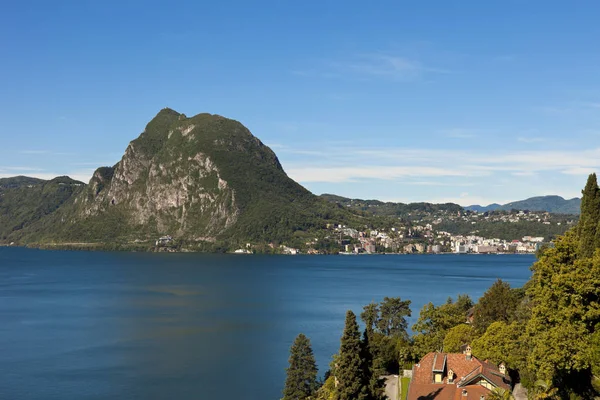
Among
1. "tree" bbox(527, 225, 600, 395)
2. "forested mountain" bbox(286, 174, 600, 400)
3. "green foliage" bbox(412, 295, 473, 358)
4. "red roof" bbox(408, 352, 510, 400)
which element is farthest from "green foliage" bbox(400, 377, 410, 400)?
"tree" bbox(527, 225, 600, 395)

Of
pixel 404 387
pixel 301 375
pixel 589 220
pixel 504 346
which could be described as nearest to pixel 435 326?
pixel 504 346

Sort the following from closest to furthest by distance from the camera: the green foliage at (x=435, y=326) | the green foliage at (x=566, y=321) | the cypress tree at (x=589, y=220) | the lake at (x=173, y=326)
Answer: the green foliage at (x=566, y=321) → the cypress tree at (x=589, y=220) → the green foliage at (x=435, y=326) → the lake at (x=173, y=326)

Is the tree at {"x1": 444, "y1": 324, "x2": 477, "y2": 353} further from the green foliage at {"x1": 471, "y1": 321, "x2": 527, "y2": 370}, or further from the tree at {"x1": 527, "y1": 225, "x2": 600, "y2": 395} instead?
the tree at {"x1": 527, "y1": 225, "x2": 600, "y2": 395}

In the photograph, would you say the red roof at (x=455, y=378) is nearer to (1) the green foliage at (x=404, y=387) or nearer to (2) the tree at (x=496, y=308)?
(1) the green foliage at (x=404, y=387)

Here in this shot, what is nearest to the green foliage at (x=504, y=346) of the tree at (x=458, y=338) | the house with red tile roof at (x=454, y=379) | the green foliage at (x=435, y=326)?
the house with red tile roof at (x=454, y=379)

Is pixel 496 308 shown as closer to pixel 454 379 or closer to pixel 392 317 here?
pixel 392 317

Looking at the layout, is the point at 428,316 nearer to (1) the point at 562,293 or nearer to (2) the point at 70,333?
(1) the point at 562,293
